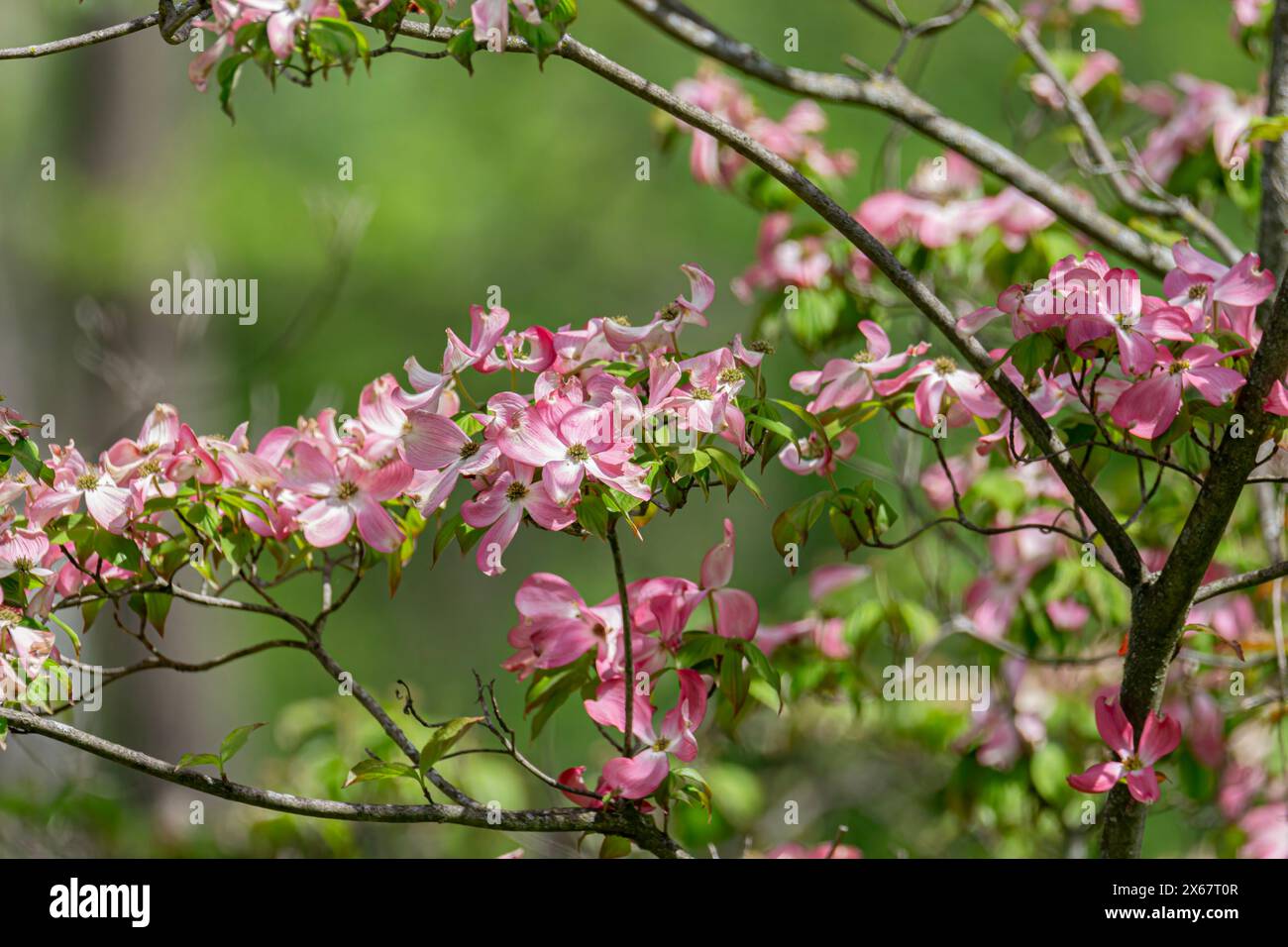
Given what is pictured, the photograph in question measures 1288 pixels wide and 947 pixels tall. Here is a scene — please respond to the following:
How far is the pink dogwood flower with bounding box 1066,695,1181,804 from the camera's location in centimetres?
99

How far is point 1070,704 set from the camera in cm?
181

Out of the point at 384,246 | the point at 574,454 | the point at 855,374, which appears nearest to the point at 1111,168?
the point at 855,374

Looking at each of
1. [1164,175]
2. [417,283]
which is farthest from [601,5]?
[1164,175]

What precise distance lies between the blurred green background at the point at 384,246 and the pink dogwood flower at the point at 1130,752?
1634mm

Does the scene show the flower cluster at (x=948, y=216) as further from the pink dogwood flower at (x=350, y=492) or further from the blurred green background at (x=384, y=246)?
the blurred green background at (x=384, y=246)

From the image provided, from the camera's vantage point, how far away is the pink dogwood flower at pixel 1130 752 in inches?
39.1

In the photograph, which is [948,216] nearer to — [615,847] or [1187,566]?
[1187,566]

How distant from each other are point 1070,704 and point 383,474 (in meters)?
1.23

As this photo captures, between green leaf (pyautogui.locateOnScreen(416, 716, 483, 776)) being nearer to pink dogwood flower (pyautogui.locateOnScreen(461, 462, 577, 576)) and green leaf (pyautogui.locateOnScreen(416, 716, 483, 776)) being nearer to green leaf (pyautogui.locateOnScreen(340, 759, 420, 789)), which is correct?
green leaf (pyautogui.locateOnScreen(340, 759, 420, 789))

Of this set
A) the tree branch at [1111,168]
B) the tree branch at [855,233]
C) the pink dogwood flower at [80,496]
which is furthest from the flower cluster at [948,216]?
the pink dogwood flower at [80,496]

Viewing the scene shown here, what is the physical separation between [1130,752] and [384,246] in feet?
19.2

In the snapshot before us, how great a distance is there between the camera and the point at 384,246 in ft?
21.1

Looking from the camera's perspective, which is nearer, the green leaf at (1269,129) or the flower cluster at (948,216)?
the green leaf at (1269,129)
